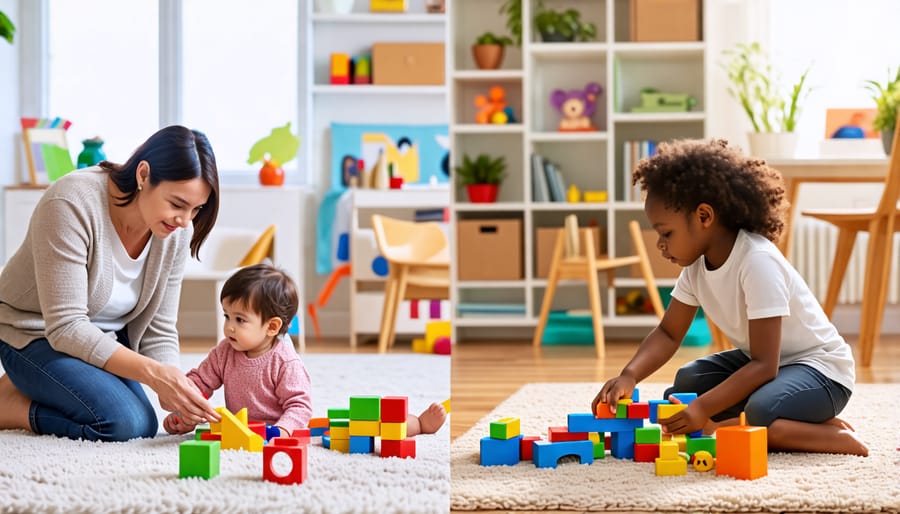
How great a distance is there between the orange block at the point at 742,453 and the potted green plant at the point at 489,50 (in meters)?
2.81

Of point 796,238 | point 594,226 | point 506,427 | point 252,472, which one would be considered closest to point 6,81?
point 252,472

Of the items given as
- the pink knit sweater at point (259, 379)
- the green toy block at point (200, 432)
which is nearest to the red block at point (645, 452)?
the pink knit sweater at point (259, 379)

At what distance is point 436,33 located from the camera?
390 centimetres

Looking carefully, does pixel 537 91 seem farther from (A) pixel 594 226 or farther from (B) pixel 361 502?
(B) pixel 361 502

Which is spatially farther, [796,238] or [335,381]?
[796,238]

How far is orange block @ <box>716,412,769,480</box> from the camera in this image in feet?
4.41

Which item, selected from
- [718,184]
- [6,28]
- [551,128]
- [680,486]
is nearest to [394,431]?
[680,486]

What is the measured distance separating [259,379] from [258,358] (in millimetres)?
31

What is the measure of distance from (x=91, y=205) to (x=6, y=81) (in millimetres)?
357

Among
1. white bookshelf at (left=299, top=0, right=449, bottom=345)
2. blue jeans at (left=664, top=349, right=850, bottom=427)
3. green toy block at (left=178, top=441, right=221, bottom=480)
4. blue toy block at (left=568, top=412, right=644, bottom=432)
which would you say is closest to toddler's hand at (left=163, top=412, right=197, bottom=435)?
green toy block at (left=178, top=441, right=221, bottom=480)

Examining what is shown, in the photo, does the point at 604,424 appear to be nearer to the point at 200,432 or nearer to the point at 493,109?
the point at 200,432

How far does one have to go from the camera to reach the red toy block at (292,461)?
48.7 inches

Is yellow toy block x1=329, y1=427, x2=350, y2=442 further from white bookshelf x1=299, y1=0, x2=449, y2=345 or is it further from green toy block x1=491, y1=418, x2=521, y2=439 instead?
white bookshelf x1=299, y1=0, x2=449, y2=345

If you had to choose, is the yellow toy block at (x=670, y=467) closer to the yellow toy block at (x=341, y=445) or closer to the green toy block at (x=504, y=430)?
the green toy block at (x=504, y=430)
